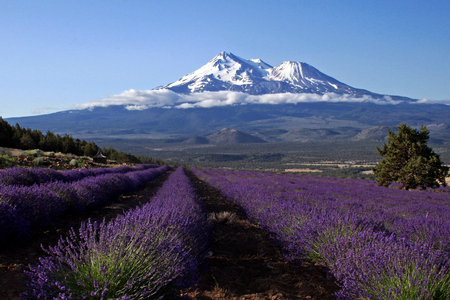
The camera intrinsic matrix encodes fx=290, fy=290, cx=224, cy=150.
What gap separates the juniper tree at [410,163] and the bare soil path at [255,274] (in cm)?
1510

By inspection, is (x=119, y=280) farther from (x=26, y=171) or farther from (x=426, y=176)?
(x=426, y=176)

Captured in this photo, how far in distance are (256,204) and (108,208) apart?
12.3ft

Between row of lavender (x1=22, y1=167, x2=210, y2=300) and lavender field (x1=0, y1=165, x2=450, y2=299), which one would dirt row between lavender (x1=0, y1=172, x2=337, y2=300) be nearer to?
lavender field (x1=0, y1=165, x2=450, y2=299)

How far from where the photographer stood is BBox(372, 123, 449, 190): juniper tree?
635 inches

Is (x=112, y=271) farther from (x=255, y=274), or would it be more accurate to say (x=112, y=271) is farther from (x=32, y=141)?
(x=32, y=141)

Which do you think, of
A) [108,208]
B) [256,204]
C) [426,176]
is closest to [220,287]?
[256,204]

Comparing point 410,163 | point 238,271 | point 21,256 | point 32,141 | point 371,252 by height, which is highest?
point 32,141

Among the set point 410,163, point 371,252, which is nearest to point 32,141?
point 371,252

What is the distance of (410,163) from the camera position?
16.6 meters

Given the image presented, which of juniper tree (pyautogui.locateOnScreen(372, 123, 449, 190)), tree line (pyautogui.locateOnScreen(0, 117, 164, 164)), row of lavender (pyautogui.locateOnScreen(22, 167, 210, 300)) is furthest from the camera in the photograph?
tree line (pyautogui.locateOnScreen(0, 117, 164, 164))

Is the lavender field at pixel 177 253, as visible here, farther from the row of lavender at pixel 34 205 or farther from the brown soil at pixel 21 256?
the brown soil at pixel 21 256

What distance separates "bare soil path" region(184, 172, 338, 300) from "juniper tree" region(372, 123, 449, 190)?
49.5 feet

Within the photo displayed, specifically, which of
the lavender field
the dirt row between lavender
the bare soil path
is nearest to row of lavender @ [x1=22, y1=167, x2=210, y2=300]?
the lavender field

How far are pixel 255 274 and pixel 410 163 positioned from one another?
1658 cm
